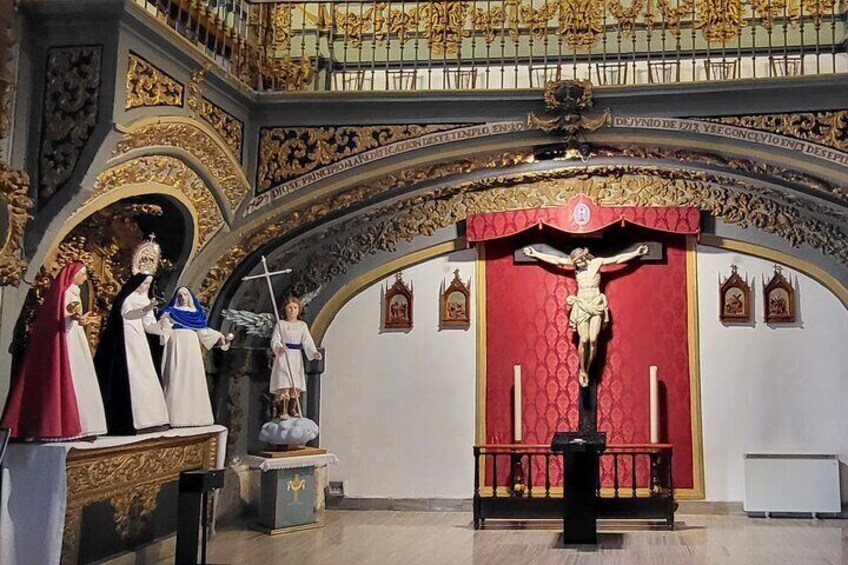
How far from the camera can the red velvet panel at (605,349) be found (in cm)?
801

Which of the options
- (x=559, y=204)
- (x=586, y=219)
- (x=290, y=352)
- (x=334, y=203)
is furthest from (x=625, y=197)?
(x=290, y=352)

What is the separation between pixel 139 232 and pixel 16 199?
153 cm

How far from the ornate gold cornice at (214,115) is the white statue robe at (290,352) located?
1.50 metres

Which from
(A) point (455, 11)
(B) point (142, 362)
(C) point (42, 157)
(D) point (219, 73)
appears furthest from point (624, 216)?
(C) point (42, 157)

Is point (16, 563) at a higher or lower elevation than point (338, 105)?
lower

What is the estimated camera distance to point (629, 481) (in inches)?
314

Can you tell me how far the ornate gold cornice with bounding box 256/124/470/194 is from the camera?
691cm

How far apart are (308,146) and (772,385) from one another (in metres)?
4.49

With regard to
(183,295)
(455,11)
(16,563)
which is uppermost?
(455,11)

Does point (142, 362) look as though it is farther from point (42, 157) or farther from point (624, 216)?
point (624, 216)

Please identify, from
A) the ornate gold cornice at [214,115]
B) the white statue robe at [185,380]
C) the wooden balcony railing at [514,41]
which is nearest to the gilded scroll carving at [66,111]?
the ornate gold cornice at [214,115]

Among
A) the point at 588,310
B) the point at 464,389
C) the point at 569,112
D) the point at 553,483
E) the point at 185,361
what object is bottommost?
the point at 553,483

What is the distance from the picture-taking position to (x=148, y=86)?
5469mm

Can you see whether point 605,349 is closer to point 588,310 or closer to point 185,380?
point 588,310
